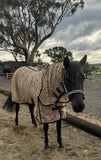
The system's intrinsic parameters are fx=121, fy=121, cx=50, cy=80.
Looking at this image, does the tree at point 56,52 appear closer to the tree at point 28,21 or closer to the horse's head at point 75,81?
the tree at point 28,21

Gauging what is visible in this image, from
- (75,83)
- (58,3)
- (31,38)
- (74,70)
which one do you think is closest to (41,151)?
(75,83)

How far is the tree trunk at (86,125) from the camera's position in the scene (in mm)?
2738

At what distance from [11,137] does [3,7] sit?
15963 mm

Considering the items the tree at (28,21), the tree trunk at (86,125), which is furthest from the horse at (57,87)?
the tree at (28,21)

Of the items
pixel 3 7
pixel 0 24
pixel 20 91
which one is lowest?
pixel 20 91

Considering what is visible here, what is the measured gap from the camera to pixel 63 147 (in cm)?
243

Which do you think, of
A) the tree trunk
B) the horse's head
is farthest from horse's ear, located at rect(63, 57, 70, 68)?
the tree trunk

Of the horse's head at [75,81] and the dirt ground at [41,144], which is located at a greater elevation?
the horse's head at [75,81]

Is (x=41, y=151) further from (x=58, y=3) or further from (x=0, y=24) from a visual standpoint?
(x=58, y=3)

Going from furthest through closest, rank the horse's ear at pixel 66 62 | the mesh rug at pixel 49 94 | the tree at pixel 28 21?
the tree at pixel 28 21 < the mesh rug at pixel 49 94 < the horse's ear at pixel 66 62

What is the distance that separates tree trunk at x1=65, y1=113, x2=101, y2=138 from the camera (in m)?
2.74

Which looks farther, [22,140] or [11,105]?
[11,105]

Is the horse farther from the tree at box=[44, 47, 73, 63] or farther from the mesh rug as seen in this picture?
the tree at box=[44, 47, 73, 63]

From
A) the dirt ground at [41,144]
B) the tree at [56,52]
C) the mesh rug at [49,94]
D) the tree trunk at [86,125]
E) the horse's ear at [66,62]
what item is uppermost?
the tree at [56,52]
